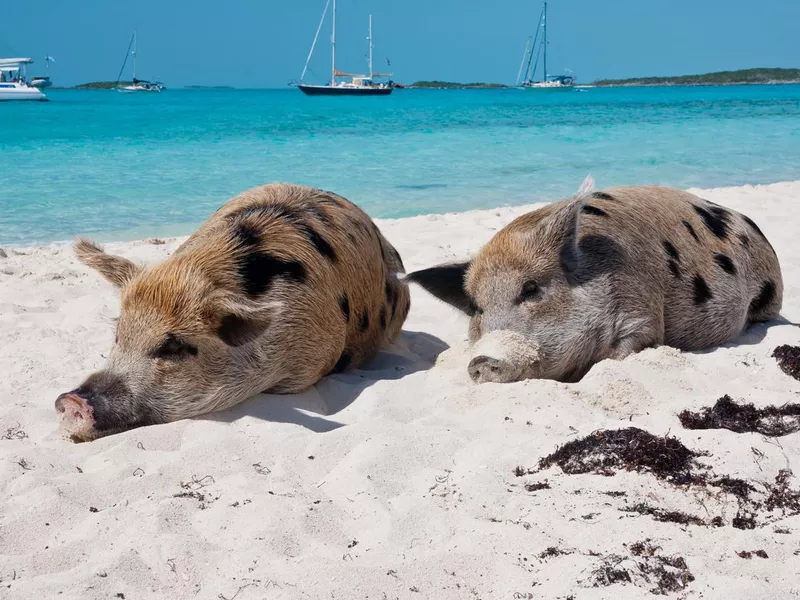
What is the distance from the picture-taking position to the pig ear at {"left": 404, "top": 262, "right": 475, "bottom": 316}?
594 cm

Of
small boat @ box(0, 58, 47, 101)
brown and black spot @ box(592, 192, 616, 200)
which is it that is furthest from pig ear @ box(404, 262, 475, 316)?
small boat @ box(0, 58, 47, 101)

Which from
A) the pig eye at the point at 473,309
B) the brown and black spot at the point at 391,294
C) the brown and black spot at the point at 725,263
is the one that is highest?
the brown and black spot at the point at 725,263

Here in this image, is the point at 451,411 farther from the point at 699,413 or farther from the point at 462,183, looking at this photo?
the point at 462,183

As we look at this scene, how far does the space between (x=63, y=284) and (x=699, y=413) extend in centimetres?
592

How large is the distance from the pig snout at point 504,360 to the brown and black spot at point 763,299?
2231mm

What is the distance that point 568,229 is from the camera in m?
5.51

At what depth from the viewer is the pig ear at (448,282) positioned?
5.94 meters

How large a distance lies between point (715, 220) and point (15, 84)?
Result: 78788mm

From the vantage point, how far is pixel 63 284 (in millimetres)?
8227

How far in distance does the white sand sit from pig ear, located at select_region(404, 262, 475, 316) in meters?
0.37

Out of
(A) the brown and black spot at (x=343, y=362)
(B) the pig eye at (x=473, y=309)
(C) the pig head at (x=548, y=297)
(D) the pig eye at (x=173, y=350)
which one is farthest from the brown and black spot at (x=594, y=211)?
(D) the pig eye at (x=173, y=350)

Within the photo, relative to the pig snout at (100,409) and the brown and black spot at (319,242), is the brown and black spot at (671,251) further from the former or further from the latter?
the pig snout at (100,409)

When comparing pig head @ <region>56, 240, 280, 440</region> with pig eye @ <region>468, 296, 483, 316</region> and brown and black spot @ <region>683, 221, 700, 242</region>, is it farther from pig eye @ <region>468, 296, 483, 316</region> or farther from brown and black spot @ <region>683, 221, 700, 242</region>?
brown and black spot @ <region>683, 221, 700, 242</region>

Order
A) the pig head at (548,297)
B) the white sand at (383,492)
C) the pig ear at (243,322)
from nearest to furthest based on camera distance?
the white sand at (383,492) < the pig ear at (243,322) < the pig head at (548,297)
